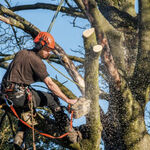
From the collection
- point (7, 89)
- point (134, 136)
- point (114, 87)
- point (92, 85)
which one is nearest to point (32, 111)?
point (7, 89)

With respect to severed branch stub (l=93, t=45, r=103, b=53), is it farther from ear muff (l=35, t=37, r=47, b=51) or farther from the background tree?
ear muff (l=35, t=37, r=47, b=51)

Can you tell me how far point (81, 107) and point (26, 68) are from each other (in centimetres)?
90

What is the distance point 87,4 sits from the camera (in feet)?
15.0

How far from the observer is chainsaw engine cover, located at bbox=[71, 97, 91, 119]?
3.89 m

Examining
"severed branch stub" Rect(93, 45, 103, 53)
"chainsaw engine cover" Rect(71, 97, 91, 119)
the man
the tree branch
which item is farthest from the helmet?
the tree branch

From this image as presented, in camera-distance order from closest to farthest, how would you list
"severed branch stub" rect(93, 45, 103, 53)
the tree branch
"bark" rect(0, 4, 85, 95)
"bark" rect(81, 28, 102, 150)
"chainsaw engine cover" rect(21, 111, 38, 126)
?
"severed branch stub" rect(93, 45, 103, 53) < "bark" rect(81, 28, 102, 150) < "chainsaw engine cover" rect(21, 111, 38, 126) < "bark" rect(0, 4, 85, 95) < the tree branch

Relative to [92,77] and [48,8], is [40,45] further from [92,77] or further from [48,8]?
[48,8]

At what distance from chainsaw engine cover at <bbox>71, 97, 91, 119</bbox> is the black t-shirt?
590mm

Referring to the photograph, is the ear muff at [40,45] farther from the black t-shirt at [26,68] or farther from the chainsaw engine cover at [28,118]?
the chainsaw engine cover at [28,118]

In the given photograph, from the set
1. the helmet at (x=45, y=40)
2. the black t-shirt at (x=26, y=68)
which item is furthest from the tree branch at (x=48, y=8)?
the black t-shirt at (x=26, y=68)

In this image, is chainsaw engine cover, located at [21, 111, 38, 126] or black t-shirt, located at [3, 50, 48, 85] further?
chainsaw engine cover, located at [21, 111, 38, 126]

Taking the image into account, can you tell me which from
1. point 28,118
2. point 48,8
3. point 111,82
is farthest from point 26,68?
point 48,8

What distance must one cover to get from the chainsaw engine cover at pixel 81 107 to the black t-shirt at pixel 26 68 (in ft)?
1.93

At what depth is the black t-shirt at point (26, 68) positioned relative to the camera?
3766 mm
